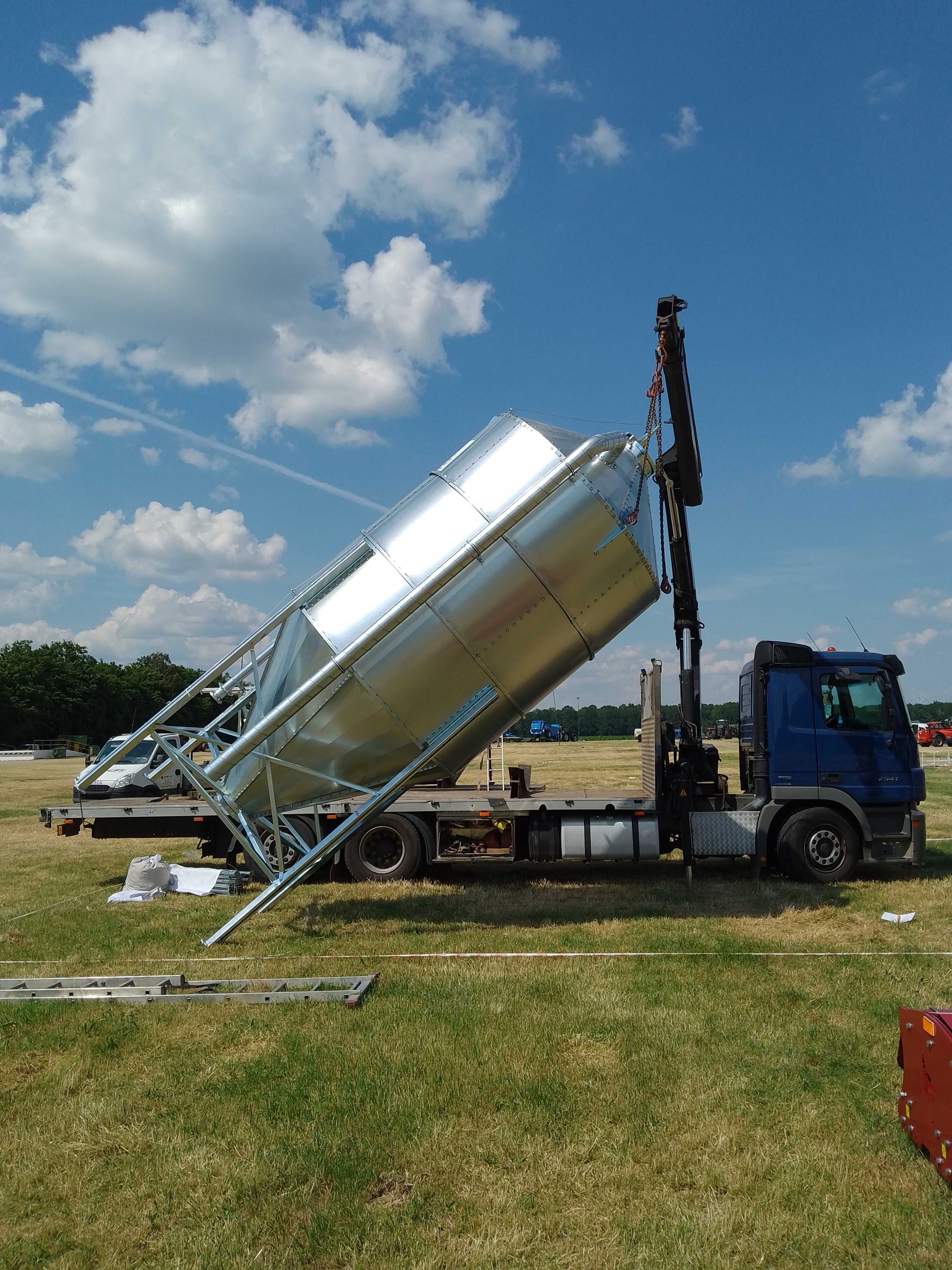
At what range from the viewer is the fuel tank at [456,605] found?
922 cm

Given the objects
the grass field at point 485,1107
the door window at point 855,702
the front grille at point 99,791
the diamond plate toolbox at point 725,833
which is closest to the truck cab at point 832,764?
the door window at point 855,702

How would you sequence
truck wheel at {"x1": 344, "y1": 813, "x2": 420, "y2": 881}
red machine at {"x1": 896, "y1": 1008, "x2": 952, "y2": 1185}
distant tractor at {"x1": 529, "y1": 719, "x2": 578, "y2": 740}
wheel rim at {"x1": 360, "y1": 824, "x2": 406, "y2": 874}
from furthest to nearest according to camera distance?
distant tractor at {"x1": 529, "y1": 719, "x2": 578, "y2": 740} < wheel rim at {"x1": 360, "y1": 824, "x2": 406, "y2": 874} < truck wheel at {"x1": 344, "y1": 813, "x2": 420, "y2": 881} < red machine at {"x1": 896, "y1": 1008, "x2": 952, "y2": 1185}

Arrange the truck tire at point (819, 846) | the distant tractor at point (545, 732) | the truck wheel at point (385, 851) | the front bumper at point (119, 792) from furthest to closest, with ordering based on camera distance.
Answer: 1. the distant tractor at point (545, 732)
2. the front bumper at point (119, 792)
3. the truck wheel at point (385, 851)
4. the truck tire at point (819, 846)

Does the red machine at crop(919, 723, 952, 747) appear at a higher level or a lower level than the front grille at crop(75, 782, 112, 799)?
higher

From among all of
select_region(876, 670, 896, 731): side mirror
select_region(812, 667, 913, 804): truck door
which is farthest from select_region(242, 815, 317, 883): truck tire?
select_region(876, 670, 896, 731): side mirror

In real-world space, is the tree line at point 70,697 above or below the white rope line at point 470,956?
above

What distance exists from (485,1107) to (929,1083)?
7.92 ft

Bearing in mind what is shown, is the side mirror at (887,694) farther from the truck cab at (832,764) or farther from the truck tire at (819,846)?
the truck tire at (819,846)

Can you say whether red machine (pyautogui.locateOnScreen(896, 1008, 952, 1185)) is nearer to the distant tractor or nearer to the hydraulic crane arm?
the hydraulic crane arm

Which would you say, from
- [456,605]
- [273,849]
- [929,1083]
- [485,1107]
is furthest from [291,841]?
[929,1083]

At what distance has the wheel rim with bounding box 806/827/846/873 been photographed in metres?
11.9

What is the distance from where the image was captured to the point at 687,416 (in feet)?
41.0

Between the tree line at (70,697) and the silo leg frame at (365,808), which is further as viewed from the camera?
the tree line at (70,697)

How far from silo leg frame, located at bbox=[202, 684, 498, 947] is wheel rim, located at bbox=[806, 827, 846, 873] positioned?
17.2 ft
